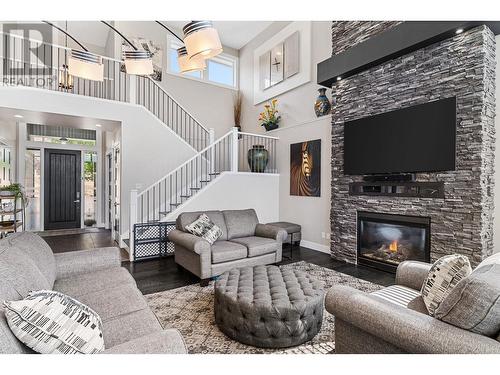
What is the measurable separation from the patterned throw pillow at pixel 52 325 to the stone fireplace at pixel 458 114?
A: 3.78m

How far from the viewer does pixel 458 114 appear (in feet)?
10.7

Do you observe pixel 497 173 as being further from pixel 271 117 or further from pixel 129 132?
pixel 129 132

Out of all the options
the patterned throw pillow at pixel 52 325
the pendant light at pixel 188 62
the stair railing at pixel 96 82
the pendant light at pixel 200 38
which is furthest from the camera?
the stair railing at pixel 96 82

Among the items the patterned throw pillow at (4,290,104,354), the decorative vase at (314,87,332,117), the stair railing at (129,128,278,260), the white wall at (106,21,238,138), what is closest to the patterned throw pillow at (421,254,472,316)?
the patterned throw pillow at (4,290,104,354)

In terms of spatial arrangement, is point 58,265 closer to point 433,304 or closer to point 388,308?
point 388,308

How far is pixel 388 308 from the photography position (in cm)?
143

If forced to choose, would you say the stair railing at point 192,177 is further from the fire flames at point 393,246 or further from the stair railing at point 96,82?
the fire flames at point 393,246

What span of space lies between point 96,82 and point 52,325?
282 inches

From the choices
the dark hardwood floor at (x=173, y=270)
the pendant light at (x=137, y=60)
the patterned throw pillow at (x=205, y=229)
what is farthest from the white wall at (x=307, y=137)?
the pendant light at (x=137, y=60)

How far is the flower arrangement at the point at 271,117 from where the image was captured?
6.56 m

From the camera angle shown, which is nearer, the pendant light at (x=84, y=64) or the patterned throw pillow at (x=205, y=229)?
the pendant light at (x=84, y=64)

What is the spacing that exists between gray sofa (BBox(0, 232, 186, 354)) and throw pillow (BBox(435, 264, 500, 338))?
4.07 ft

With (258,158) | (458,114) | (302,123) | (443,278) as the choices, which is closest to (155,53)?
(258,158)
